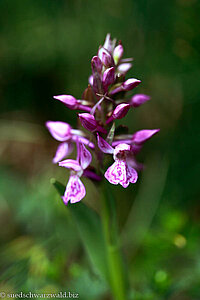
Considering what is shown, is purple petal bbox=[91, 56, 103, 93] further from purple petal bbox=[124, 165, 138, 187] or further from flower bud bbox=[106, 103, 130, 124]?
purple petal bbox=[124, 165, 138, 187]

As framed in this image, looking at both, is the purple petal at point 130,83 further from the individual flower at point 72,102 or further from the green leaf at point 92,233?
the green leaf at point 92,233

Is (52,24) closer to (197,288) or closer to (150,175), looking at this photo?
(150,175)

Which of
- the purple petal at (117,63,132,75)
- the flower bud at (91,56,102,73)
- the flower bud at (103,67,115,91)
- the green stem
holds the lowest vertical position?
the green stem

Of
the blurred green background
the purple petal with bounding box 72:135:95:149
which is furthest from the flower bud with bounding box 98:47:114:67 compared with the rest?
the blurred green background

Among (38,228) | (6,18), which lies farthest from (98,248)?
(6,18)

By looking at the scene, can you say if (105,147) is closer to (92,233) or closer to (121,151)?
(121,151)

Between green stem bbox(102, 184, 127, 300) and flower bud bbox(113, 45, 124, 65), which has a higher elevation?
flower bud bbox(113, 45, 124, 65)

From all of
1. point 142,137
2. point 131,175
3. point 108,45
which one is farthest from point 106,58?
point 131,175
